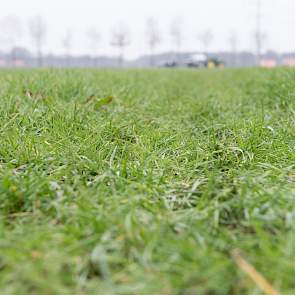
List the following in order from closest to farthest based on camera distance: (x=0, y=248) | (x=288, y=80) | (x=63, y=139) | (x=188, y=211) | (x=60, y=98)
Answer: (x=0, y=248) < (x=188, y=211) < (x=63, y=139) < (x=60, y=98) < (x=288, y=80)

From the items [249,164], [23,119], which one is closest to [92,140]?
[23,119]

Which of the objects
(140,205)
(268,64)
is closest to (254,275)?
(140,205)

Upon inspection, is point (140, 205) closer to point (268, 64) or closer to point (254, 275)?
point (254, 275)

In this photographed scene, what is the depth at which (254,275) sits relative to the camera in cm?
87

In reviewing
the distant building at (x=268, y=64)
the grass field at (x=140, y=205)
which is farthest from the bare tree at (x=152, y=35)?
the grass field at (x=140, y=205)

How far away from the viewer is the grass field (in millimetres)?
887

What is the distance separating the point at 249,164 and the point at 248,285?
96 centimetres

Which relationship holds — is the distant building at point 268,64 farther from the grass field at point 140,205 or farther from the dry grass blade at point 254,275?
the dry grass blade at point 254,275

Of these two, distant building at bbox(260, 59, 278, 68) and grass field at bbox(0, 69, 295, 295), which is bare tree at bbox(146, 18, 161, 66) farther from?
grass field at bbox(0, 69, 295, 295)

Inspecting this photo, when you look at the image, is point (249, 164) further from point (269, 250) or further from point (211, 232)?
point (269, 250)

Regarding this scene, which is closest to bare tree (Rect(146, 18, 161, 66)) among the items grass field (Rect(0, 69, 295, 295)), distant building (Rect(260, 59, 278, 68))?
distant building (Rect(260, 59, 278, 68))

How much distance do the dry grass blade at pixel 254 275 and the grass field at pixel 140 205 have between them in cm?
1

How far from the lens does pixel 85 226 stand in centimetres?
111

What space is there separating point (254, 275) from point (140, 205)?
0.50 m
